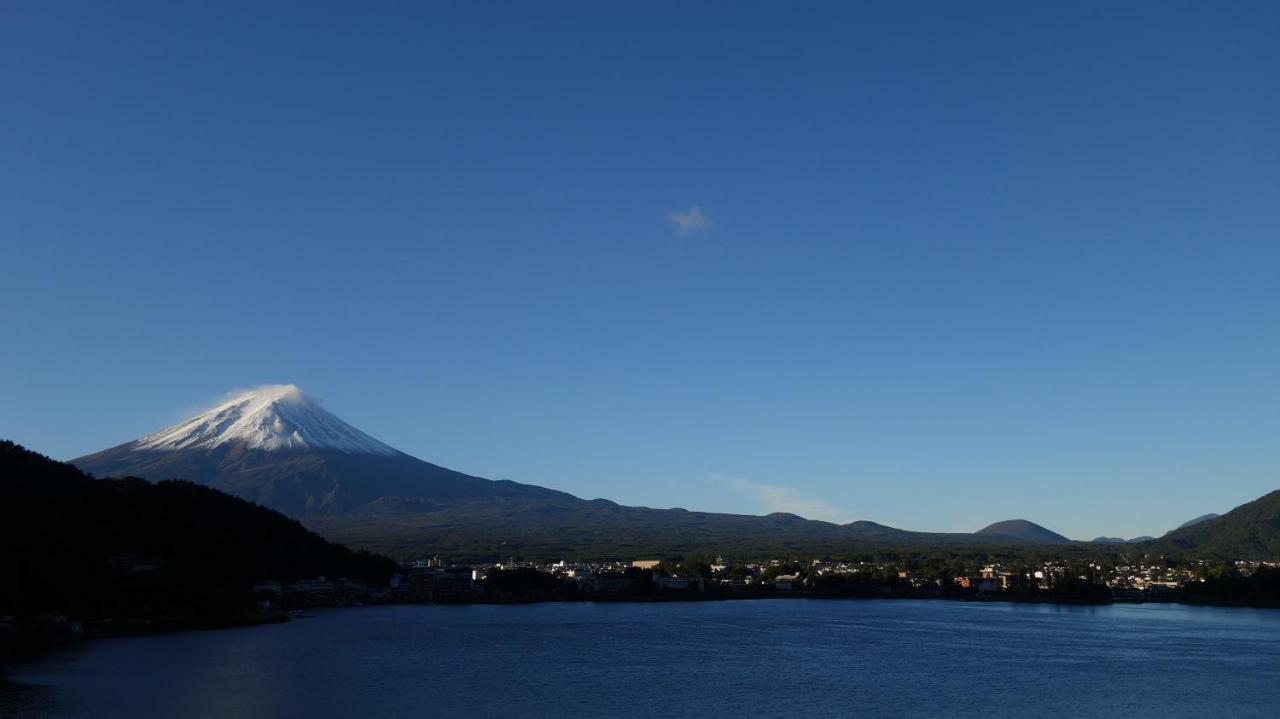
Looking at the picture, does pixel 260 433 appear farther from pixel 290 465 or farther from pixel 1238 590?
pixel 1238 590

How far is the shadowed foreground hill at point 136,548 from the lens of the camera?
2986cm

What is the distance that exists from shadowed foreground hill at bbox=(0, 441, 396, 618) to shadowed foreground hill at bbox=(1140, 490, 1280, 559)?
61500mm

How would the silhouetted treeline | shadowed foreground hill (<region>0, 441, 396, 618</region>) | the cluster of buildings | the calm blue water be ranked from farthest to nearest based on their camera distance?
1. the cluster of buildings
2. the silhouetted treeline
3. shadowed foreground hill (<region>0, 441, 396, 618</region>)
4. the calm blue water

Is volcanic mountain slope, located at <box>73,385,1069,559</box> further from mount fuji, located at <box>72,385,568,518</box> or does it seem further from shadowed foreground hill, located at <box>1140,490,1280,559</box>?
shadowed foreground hill, located at <box>1140,490,1280,559</box>

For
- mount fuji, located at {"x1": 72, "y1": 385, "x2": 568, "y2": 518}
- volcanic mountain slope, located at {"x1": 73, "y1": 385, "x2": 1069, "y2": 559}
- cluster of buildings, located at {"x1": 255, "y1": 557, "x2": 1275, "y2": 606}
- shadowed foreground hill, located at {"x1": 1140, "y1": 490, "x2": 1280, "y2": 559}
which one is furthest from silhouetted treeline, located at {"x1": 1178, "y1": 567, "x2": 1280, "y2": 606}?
mount fuji, located at {"x1": 72, "y1": 385, "x2": 568, "y2": 518}

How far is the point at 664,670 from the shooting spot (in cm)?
2352

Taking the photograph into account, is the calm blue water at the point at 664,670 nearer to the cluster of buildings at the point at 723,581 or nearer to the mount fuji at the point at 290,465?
the cluster of buildings at the point at 723,581

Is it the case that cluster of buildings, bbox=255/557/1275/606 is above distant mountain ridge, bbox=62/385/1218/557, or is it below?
below

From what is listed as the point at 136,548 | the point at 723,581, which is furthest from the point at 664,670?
the point at 723,581

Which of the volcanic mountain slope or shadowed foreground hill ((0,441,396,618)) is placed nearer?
shadowed foreground hill ((0,441,396,618))

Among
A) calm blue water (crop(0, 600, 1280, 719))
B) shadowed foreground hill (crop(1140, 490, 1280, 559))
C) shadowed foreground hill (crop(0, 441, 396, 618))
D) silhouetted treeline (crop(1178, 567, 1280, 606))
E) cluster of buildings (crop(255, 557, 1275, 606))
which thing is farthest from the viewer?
shadowed foreground hill (crop(1140, 490, 1280, 559))

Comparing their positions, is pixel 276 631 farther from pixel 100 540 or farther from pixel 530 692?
pixel 530 692

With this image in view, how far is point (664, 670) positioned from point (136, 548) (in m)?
23.7

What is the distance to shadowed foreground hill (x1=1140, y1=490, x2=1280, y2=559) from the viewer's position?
7700 cm
